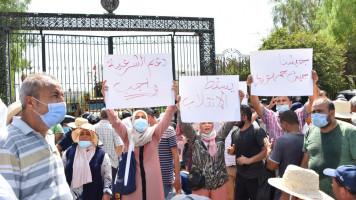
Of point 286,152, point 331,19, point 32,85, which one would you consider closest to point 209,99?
point 286,152

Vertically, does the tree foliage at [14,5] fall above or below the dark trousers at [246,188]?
above

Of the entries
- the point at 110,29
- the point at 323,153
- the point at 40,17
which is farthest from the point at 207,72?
the point at 323,153

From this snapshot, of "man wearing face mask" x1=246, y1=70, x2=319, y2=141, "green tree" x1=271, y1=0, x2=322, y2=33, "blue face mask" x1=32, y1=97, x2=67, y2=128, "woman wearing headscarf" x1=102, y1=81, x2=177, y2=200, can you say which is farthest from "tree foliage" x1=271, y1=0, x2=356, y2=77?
"blue face mask" x1=32, y1=97, x2=67, y2=128

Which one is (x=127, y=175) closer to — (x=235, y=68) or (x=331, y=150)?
(x=331, y=150)

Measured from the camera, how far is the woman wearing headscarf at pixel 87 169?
181 inches

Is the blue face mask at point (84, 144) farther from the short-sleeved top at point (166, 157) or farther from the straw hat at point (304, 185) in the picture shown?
the straw hat at point (304, 185)

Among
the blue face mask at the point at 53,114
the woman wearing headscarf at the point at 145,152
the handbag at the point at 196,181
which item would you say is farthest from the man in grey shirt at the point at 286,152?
the blue face mask at the point at 53,114

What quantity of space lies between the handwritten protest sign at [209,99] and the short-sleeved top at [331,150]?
1038 millimetres

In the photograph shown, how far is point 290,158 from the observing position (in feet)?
14.2

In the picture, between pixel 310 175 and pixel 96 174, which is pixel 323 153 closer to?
pixel 310 175

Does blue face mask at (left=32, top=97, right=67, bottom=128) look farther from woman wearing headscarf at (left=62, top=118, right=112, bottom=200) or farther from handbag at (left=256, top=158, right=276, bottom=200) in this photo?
handbag at (left=256, top=158, right=276, bottom=200)

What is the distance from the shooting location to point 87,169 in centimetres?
459

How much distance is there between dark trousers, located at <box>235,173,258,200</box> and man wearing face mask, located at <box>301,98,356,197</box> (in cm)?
109

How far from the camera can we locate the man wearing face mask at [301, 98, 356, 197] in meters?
3.84
